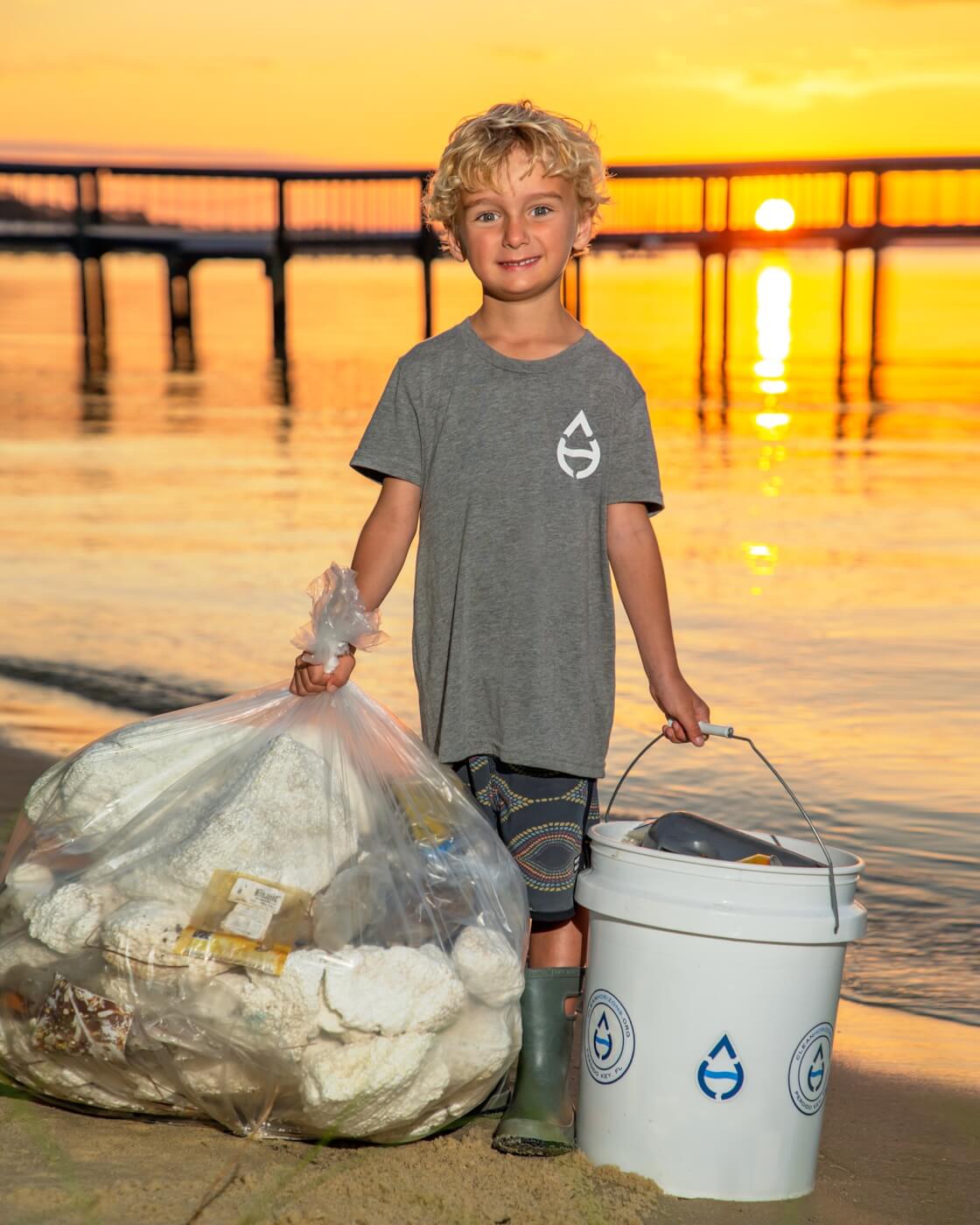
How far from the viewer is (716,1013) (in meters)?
2.23

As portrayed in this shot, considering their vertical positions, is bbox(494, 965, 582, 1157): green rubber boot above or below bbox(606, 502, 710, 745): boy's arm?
below

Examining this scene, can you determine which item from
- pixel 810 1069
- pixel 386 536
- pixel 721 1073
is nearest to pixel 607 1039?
pixel 721 1073

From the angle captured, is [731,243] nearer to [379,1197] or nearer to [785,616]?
[785,616]

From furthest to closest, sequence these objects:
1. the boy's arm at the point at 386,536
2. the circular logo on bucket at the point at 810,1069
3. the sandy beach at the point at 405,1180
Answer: the boy's arm at the point at 386,536 < the circular logo on bucket at the point at 810,1069 < the sandy beach at the point at 405,1180

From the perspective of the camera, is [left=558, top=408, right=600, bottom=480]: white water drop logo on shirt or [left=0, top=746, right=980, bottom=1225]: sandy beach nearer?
[left=0, top=746, right=980, bottom=1225]: sandy beach

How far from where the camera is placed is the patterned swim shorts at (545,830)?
2547mm

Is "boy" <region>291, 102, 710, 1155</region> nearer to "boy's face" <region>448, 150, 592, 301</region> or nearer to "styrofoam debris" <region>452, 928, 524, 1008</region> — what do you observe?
"boy's face" <region>448, 150, 592, 301</region>

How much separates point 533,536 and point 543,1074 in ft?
2.58

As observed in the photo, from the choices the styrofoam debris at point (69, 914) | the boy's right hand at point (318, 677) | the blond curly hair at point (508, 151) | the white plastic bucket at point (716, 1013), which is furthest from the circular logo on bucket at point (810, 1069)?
the blond curly hair at point (508, 151)

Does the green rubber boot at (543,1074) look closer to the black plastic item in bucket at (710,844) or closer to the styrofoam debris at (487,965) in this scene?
the styrofoam debris at (487,965)

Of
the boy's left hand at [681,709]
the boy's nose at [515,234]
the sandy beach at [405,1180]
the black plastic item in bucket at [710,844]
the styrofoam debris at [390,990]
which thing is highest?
the boy's nose at [515,234]

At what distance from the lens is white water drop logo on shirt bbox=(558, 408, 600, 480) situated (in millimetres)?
2557

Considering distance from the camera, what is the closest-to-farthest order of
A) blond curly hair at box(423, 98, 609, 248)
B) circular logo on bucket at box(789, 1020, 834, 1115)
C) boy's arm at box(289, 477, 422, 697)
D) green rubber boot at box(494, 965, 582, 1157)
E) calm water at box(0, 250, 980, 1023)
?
circular logo on bucket at box(789, 1020, 834, 1115) < green rubber boot at box(494, 965, 582, 1157) < blond curly hair at box(423, 98, 609, 248) < boy's arm at box(289, 477, 422, 697) < calm water at box(0, 250, 980, 1023)

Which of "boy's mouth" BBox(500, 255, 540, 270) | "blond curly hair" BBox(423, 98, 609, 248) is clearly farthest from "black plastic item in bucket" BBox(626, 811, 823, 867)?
"blond curly hair" BBox(423, 98, 609, 248)
